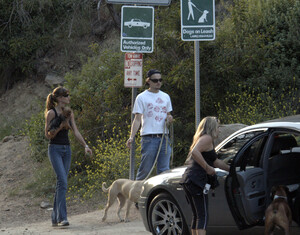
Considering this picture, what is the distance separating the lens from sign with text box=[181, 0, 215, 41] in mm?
8438

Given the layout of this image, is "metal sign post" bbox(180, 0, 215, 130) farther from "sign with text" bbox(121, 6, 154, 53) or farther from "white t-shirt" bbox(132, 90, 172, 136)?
"sign with text" bbox(121, 6, 154, 53)

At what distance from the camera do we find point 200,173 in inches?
241

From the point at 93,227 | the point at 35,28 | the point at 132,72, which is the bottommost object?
the point at 93,227

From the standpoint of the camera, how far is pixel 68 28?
21188 millimetres

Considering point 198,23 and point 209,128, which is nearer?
point 209,128

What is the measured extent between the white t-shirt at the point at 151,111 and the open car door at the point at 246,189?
2.52m

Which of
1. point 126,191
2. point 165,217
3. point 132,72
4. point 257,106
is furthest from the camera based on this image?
point 257,106

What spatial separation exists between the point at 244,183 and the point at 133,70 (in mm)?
3846

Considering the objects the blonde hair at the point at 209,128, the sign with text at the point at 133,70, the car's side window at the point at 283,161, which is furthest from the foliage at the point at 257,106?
the blonde hair at the point at 209,128

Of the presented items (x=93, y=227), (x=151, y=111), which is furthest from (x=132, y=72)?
(x=93, y=227)

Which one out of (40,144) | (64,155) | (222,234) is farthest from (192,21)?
(40,144)

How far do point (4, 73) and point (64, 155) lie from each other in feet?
43.5

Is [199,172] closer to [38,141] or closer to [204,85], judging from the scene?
[204,85]

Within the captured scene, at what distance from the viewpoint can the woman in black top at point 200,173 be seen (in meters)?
6.08
